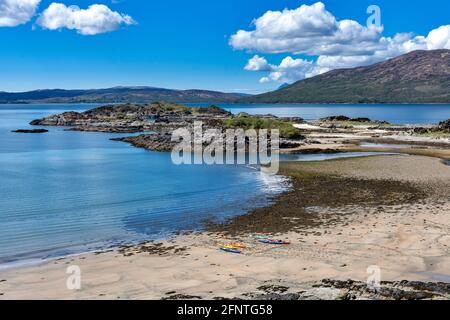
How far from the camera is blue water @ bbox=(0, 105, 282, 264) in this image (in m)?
21.7

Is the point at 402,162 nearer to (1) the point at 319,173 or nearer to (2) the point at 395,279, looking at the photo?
(1) the point at 319,173

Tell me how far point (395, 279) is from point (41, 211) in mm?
20651

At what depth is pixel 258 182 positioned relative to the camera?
121 feet

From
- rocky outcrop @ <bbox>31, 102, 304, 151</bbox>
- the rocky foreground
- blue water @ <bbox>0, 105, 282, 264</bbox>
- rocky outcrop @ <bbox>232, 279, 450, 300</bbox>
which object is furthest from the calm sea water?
rocky outcrop @ <bbox>31, 102, 304, 151</bbox>

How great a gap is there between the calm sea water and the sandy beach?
2.33 meters

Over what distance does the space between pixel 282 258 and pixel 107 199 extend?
668 inches

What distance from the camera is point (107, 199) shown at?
31.1 metres

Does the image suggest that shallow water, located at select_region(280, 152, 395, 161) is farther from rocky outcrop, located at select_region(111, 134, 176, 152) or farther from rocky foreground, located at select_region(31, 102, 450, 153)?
rocky outcrop, located at select_region(111, 134, 176, 152)

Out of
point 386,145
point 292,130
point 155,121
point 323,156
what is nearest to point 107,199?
point 323,156

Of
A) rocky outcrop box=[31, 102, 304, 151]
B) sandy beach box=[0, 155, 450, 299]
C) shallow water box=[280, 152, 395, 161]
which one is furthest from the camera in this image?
rocky outcrop box=[31, 102, 304, 151]

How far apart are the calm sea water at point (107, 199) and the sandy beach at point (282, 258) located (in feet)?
7.64

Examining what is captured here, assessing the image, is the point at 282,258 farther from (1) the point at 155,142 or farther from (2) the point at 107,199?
(1) the point at 155,142
